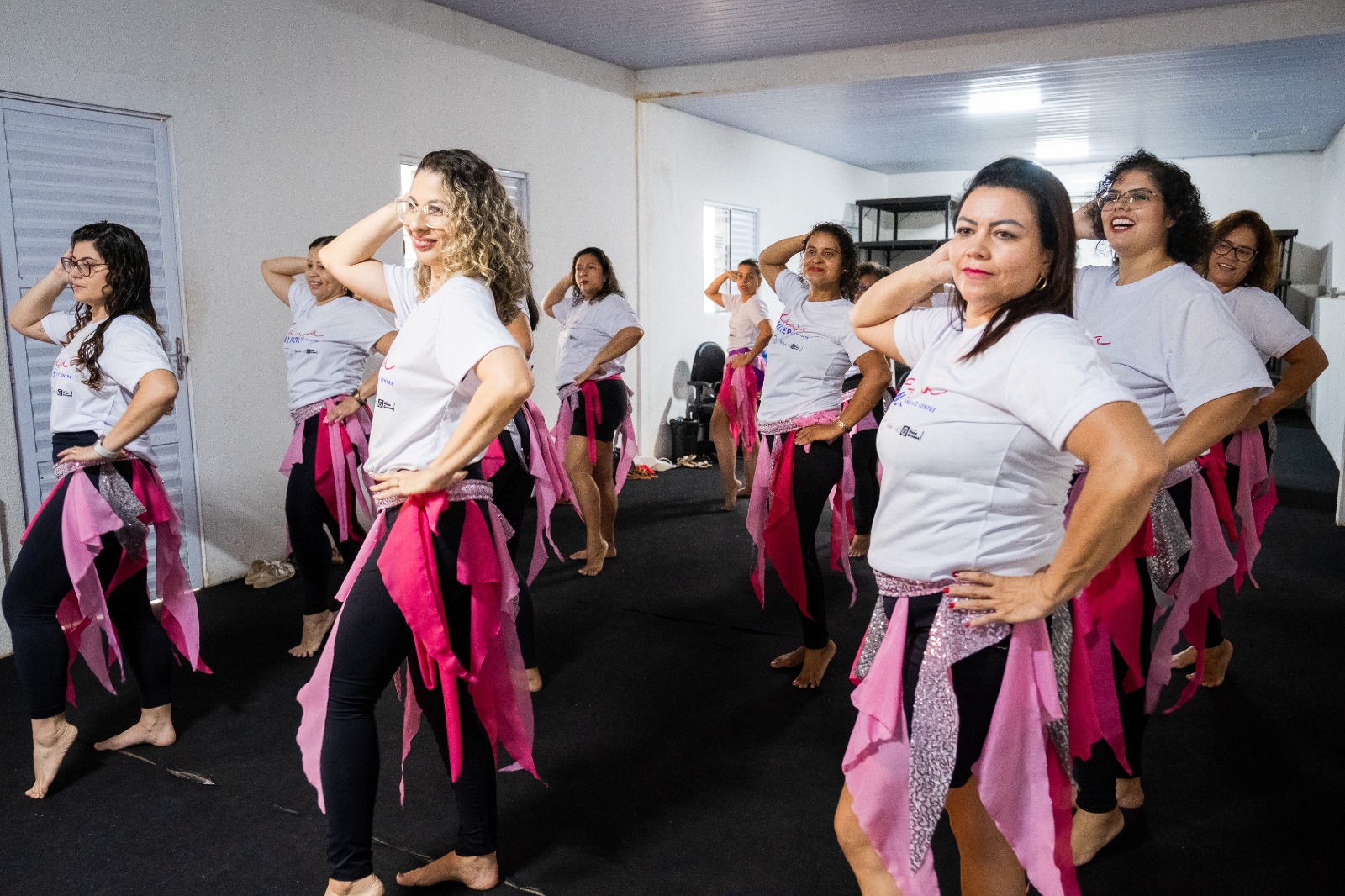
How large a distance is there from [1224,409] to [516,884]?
1.85m

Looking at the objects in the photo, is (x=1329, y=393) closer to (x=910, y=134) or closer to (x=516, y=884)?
(x=910, y=134)

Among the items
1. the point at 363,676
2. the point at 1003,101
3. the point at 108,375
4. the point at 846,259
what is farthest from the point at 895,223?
Answer: the point at 363,676

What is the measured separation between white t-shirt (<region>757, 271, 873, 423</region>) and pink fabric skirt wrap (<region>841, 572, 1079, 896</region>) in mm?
1806

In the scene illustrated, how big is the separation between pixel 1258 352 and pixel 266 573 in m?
4.15

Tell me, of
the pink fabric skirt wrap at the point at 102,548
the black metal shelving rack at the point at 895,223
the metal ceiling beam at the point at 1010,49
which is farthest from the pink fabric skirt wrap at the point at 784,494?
the black metal shelving rack at the point at 895,223

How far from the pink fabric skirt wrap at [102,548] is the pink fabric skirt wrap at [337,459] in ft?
2.32

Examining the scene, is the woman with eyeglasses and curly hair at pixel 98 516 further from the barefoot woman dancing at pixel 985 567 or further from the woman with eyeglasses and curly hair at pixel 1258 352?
the woman with eyeglasses and curly hair at pixel 1258 352

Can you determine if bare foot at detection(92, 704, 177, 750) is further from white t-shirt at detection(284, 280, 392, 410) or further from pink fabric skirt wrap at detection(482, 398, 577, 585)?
white t-shirt at detection(284, 280, 392, 410)

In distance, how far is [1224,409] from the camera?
1979 millimetres

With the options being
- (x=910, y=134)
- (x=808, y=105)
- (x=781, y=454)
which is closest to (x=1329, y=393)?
(x=910, y=134)

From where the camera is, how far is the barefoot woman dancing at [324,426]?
143 inches

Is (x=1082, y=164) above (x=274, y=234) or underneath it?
above

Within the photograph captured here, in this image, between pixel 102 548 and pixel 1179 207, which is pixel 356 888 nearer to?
pixel 102 548

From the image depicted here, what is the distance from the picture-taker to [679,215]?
26.9ft
